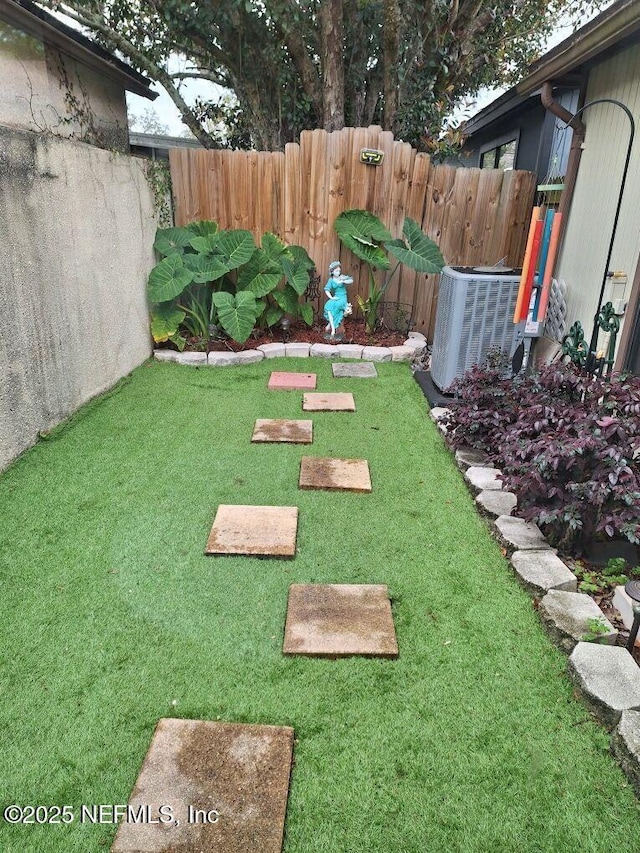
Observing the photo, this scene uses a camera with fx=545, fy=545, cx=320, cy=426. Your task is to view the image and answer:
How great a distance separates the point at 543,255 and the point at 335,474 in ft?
6.20

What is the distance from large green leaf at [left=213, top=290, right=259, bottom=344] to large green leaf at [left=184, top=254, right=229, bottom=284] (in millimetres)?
228

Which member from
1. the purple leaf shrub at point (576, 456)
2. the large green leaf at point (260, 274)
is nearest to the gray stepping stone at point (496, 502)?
the purple leaf shrub at point (576, 456)

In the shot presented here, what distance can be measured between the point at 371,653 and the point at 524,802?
589mm

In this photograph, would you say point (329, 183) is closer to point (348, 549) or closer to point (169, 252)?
point (169, 252)

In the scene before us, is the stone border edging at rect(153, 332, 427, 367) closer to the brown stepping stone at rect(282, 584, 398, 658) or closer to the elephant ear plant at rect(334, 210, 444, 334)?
the elephant ear plant at rect(334, 210, 444, 334)

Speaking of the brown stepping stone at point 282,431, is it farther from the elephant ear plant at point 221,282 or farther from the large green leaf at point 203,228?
the large green leaf at point 203,228

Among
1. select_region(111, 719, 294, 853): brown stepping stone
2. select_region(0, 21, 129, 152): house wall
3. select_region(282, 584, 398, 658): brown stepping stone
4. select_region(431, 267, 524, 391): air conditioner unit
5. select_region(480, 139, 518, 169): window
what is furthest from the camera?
select_region(480, 139, 518, 169): window

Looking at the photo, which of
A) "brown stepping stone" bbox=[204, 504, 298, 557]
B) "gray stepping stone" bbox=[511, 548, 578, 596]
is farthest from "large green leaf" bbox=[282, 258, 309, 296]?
"gray stepping stone" bbox=[511, 548, 578, 596]

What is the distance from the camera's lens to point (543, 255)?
3.37 meters

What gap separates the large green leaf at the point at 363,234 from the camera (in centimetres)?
507

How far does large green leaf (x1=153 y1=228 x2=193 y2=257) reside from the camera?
498cm

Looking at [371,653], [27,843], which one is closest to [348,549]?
[371,653]

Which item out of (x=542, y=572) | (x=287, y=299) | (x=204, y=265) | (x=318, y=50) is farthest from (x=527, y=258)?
(x=318, y=50)

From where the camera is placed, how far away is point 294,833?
1.29 metres
